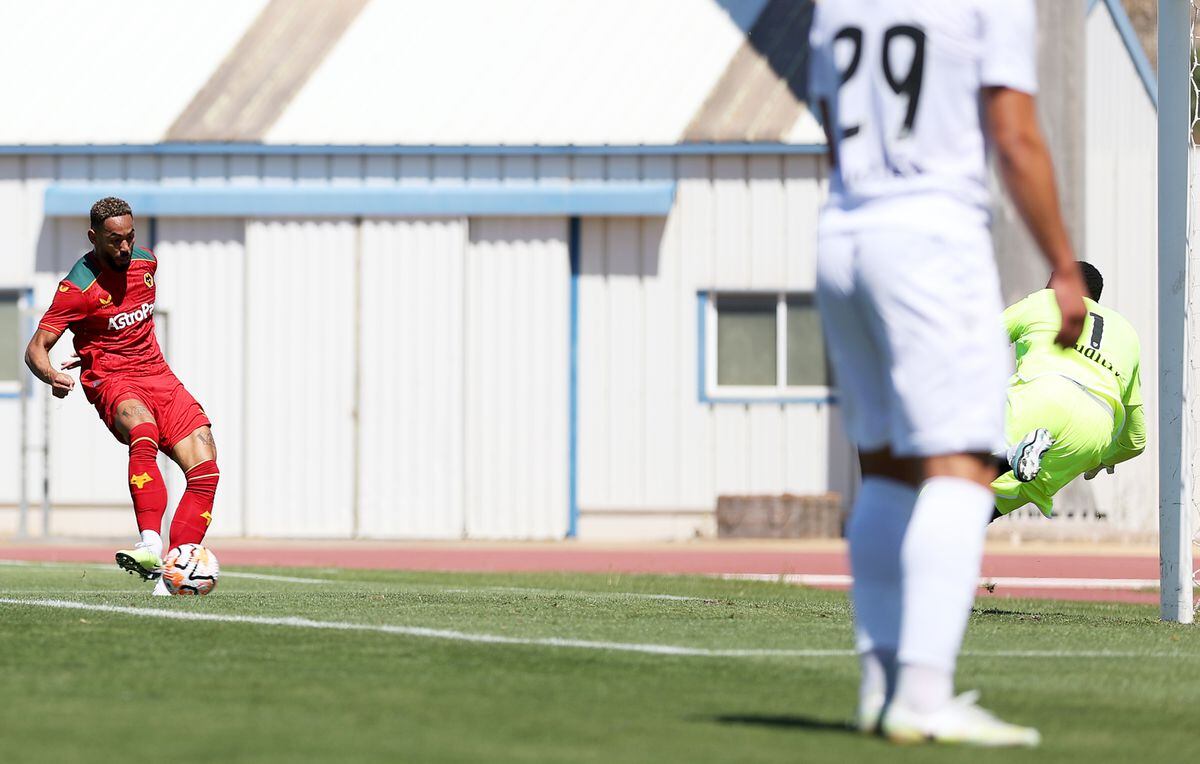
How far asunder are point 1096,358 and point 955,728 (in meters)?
6.08

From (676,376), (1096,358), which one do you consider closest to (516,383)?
(676,376)

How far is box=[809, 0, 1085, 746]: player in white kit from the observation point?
4871 millimetres

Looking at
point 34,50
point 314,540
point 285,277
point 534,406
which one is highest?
point 34,50

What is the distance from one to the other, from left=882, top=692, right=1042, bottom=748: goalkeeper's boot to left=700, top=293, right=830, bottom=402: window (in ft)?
64.3

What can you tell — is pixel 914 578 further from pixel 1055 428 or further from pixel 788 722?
pixel 1055 428

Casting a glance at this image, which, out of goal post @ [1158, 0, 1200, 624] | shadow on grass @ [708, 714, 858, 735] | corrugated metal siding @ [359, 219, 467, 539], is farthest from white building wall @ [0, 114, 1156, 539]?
shadow on grass @ [708, 714, 858, 735]

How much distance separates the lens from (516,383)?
2422cm

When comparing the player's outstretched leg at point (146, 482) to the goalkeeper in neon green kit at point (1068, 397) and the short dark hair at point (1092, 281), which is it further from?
the short dark hair at point (1092, 281)

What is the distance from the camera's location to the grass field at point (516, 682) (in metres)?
4.67

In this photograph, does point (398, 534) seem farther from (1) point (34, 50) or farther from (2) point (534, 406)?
(1) point (34, 50)

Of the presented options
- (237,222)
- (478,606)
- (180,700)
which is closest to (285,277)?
(237,222)

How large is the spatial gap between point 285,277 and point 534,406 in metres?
3.19

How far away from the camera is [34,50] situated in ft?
83.5

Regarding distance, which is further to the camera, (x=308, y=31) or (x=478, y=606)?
(x=308, y=31)
